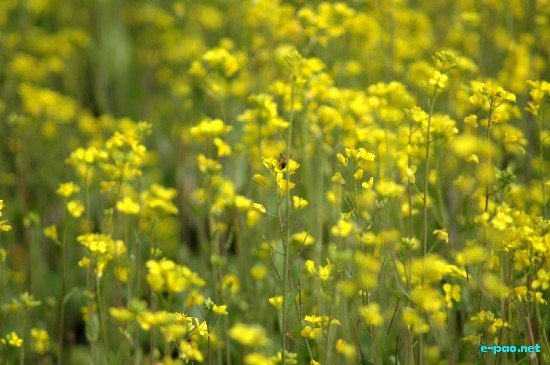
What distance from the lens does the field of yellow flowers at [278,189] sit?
2.07m

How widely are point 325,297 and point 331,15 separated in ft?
5.56

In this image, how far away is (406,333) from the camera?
2.23 meters

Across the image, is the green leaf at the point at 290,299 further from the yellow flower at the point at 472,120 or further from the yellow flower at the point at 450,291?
the yellow flower at the point at 472,120

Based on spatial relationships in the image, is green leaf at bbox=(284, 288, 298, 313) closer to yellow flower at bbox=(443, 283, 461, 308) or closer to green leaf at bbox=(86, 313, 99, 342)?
yellow flower at bbox=(443, 283, 461, 308)

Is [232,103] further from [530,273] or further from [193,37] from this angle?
[530,273]

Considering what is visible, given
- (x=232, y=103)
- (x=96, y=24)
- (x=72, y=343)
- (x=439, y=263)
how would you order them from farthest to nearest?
(x=96, y=24) < (x=232, y=103) < (x=72, y=343) < (x=439, y=263)

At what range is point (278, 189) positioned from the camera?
7.36 feet

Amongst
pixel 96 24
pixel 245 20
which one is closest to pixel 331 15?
pixel 245 20

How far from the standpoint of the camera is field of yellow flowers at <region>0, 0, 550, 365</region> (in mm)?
2066

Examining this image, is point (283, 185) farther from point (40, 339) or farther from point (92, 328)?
point (40, 339)

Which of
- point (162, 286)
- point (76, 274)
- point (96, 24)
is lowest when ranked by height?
point (76, 274)

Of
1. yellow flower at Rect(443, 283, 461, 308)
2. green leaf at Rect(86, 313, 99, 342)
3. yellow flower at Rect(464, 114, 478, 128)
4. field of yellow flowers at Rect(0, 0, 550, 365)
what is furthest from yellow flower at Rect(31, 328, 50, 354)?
Result: yellow flower at Rect(464, 114, 478, 128)

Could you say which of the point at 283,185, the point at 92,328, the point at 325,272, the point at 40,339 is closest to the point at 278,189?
the point at 283,185

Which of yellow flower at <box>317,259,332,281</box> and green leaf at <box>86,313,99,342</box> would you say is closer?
yellow flower at <box>317,259,332,281</box>
